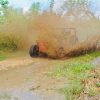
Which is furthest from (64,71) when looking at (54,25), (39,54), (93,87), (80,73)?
(54,25)

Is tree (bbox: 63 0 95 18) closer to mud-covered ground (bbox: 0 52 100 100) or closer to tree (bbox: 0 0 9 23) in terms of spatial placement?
tree (bbox: 0 0 9 23)

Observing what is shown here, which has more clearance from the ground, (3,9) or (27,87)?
(3,9)

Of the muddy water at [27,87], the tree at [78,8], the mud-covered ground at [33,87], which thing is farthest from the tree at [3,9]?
the mud-covered ground at [33,87]

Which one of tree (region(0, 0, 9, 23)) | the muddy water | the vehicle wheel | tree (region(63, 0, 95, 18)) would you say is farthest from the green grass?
tree (region(0, 0, 9, 23))

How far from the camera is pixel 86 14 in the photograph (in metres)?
18.2

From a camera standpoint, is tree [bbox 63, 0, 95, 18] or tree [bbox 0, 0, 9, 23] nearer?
tree [bbox 63, 0, 95, 18]

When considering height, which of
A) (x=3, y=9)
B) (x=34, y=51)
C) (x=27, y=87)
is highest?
(x=3, y=9)

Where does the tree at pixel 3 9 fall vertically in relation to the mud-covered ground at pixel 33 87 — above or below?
above

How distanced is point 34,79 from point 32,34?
383 inches

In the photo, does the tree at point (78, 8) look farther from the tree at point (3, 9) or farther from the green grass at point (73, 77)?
the green grass at point (73, 77)

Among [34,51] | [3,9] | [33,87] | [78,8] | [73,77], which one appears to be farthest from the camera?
[3,9]

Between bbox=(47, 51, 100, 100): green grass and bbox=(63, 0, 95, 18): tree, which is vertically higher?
bbox=(63, 0, 95, 18): tree

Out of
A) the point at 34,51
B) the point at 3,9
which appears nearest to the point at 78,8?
the point at 34,51

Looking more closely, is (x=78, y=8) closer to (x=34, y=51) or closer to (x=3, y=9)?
(x=34, y=51)
